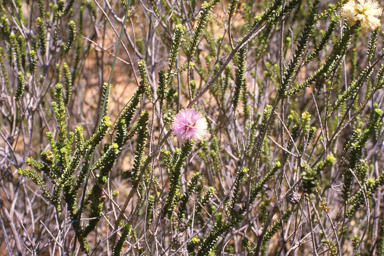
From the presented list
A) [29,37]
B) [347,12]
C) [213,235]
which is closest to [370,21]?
[347,12]

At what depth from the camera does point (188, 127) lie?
47.9 inches

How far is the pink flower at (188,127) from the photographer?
1.20m

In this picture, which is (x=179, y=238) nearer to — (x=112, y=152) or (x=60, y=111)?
(x=112, y=152)

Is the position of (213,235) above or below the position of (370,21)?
below

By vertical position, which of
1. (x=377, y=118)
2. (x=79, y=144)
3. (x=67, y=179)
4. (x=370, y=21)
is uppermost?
(x=370, y=21)

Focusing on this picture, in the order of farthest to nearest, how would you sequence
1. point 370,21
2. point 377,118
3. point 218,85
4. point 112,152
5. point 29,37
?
point 29,37
point 218,85
point 377,118
point 112,152
point 370,21

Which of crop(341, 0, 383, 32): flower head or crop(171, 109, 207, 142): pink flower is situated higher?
crop(341, 0, 383, 32): flower head

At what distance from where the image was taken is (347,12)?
1.13m

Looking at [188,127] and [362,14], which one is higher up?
[362,14]

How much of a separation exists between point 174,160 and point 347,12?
0.94 meters

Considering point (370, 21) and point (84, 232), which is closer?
point (370, 21)

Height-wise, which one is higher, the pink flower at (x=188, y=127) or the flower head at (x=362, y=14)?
the flower head at (x=362, y=14)

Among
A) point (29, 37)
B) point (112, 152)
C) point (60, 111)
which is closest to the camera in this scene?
point (112, 152)

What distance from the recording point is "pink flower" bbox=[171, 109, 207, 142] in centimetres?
120
